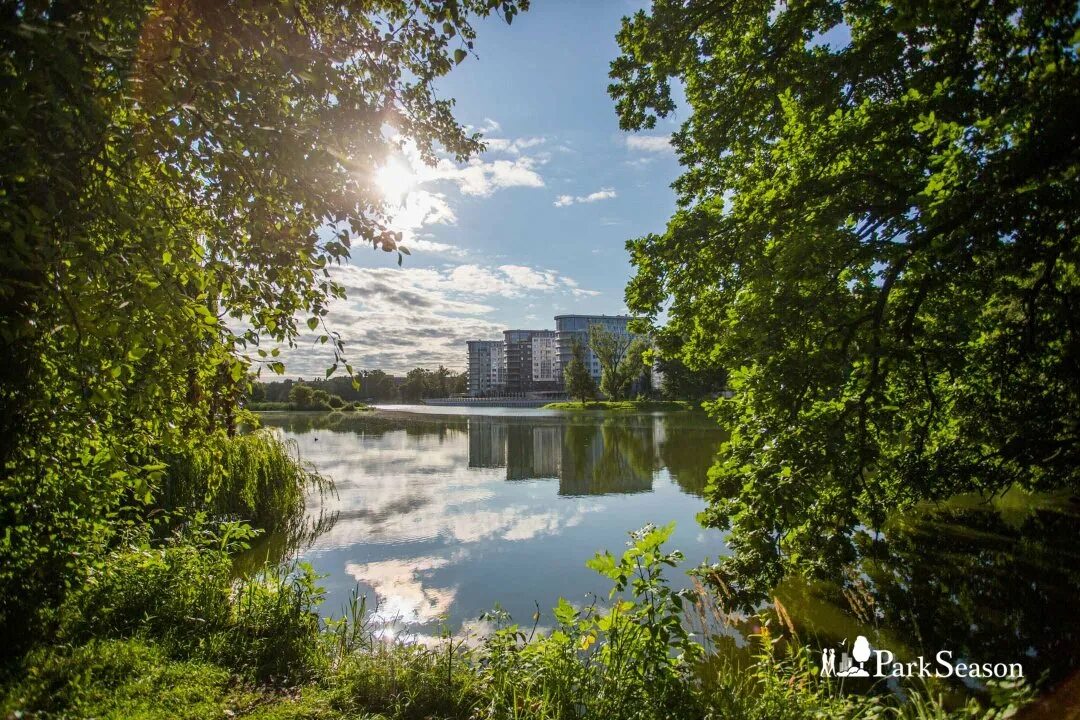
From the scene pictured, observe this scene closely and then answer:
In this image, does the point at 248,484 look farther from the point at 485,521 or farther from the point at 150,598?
the point at 150,598

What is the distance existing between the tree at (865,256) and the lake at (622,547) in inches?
67.4

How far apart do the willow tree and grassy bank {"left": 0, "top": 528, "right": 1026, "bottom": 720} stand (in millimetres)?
897

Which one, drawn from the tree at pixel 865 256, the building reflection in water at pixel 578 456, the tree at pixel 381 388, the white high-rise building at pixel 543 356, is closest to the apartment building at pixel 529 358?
the white high-rise building at pixel 543 356

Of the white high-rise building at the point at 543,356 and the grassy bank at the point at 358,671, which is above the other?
the white high-rise building at the point at 543,356

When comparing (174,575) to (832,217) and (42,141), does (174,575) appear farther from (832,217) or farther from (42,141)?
(832,217)

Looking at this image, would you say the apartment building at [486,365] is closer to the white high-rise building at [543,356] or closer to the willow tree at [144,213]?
the white high-rise building at [543,356]

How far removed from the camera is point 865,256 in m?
5.08

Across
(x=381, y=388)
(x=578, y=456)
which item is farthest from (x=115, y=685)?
(x=381, y=388)

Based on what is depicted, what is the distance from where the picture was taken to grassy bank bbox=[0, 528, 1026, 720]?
3973 mm

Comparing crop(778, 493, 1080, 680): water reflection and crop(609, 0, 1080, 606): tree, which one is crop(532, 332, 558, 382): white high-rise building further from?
crop(609, 0, 1080, 606): tree

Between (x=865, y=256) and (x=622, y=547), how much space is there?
7.60 m

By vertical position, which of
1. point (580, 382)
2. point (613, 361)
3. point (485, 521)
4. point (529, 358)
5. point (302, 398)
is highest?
point (529, 358)

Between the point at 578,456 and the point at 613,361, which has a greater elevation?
the point at 613,361

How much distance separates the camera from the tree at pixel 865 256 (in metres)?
4.48
